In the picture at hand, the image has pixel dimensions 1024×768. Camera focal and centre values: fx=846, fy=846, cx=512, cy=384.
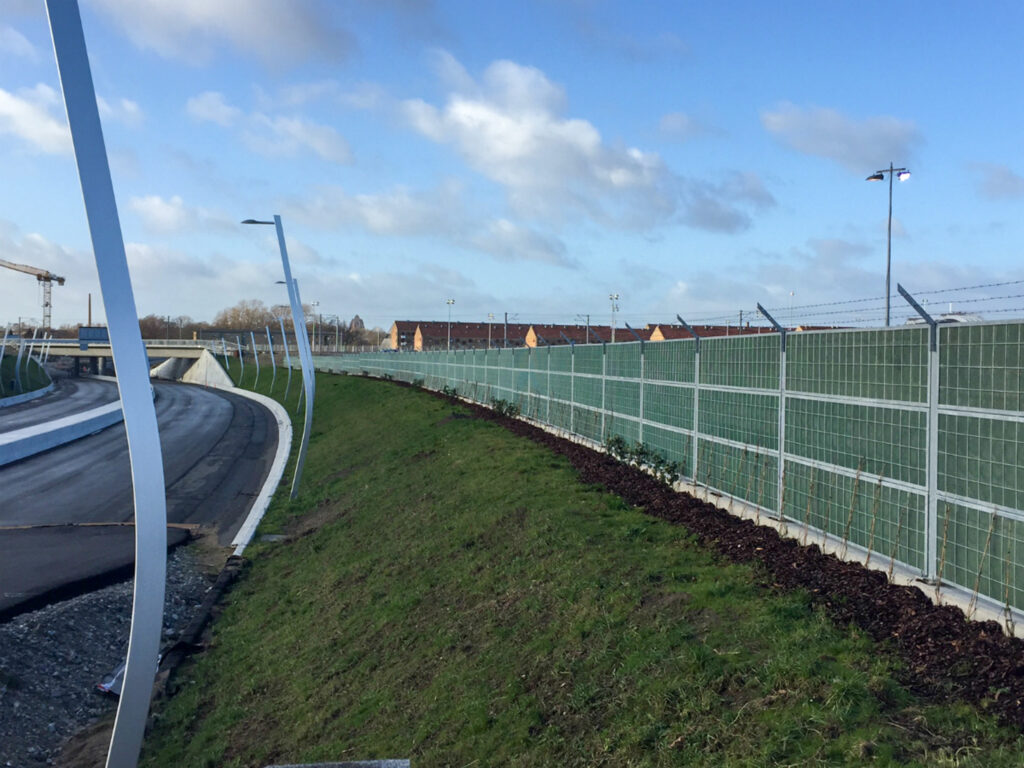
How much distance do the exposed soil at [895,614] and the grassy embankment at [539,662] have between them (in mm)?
205

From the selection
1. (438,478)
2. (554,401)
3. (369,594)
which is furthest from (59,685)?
(554,401)

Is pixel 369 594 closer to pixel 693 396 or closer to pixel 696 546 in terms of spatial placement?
pixel 696 546

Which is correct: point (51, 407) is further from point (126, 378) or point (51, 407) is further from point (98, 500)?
point (126, 378)

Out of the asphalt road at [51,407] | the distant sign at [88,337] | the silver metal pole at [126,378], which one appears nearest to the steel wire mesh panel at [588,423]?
the silver metal pole at [126,378]

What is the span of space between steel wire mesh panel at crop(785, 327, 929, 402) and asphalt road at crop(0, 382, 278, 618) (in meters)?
10.7

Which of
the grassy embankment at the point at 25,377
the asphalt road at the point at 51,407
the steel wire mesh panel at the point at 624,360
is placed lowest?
the asphalt road at the point at 51,407

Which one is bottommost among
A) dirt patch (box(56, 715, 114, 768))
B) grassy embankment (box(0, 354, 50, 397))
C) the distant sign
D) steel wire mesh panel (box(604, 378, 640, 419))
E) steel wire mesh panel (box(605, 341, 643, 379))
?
dirt patch (box(56, 715, 114, 768))

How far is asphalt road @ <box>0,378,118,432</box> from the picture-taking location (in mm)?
42312

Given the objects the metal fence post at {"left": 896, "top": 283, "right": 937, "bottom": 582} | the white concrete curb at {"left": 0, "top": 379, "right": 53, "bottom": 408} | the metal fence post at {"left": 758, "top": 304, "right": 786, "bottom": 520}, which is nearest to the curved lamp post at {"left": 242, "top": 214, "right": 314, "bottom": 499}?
the metal fence post at {"left": 758, "top": 304, "right": 786, "bottom": 520}

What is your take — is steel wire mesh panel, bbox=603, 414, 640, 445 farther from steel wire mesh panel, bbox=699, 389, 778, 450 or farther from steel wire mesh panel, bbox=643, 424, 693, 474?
steel wire mesh panel, bbox=699, 389, 778, 450

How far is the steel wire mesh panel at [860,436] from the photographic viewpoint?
776 cm

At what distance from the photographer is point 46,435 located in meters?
32.6

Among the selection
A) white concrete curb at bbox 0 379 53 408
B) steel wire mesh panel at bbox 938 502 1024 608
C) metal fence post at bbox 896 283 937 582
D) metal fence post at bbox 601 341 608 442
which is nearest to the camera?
steel wire mesh panel at bbox 938 502 1024 608

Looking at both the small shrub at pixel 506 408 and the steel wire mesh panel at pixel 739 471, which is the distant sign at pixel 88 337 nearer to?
the small shrub at pixel 506 408
